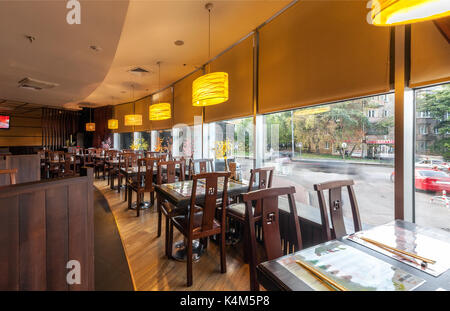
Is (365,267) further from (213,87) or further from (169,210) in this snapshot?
(213,87)

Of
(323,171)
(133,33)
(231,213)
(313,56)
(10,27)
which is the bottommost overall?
(231,213)

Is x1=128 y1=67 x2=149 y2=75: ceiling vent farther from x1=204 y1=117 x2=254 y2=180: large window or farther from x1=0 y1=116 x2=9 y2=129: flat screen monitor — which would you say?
x1=0 y1=116 x2=9 y2=129: flat screen monitor

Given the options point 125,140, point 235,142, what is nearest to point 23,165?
point 235,142

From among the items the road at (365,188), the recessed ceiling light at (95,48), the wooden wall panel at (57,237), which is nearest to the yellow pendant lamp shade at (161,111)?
the recessed ceiling light at (95,48)

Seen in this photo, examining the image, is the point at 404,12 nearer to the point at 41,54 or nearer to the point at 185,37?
the point at 185,37

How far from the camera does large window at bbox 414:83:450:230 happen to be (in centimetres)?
170

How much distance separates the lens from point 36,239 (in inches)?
43.0

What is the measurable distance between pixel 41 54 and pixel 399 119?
5.31 metres

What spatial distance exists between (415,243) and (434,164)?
3.34 feet

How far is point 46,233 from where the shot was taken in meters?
1.14

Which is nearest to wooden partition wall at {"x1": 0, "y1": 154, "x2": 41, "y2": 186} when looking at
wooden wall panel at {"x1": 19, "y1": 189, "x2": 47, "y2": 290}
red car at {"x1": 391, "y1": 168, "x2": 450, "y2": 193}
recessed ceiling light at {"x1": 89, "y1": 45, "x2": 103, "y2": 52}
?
recessed ceiling light at {"x1": 89, "y1": 45, "x2": 103, "y2": 52}

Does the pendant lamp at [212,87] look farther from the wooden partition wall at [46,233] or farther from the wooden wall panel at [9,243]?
the wooden wall panel at [9,243]

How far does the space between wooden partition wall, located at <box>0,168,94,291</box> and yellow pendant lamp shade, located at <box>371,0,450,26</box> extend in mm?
1978

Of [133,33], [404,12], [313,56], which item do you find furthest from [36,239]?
[133,33]
